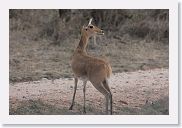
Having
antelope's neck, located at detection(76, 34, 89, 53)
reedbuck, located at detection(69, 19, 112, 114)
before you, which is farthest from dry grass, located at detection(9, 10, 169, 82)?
reedbuck, located at detection(69, 19, 112, 114)

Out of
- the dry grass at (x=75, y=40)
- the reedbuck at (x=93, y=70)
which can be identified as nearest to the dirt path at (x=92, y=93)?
the reedbuck at (x=93, y=70)

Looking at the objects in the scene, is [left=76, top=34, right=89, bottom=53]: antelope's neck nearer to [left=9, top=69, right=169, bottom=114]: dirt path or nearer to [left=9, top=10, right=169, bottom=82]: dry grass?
[left=9, top=69, right=169, bottom=114]: dirt path

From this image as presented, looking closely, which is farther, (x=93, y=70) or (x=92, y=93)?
(x=92, y=93)

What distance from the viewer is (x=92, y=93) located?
7652 mm

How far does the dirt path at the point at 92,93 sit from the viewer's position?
752cm

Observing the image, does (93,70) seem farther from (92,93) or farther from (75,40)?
(75,40)

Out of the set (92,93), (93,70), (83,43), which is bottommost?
(92,93)

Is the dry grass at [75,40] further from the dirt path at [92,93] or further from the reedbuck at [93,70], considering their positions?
the reedbuck at [93,70]

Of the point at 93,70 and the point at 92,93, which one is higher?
the point at 93,70

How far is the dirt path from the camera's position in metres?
7.52

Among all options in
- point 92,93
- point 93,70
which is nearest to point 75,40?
point 92,93
